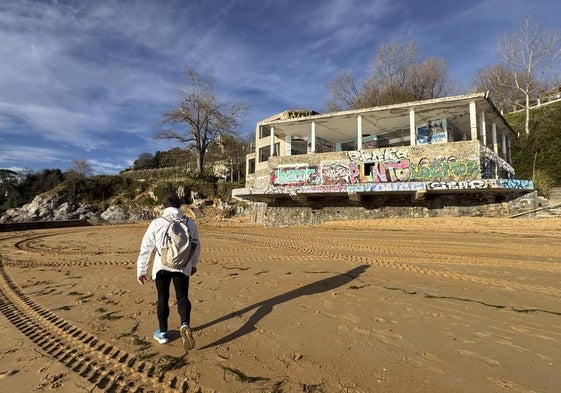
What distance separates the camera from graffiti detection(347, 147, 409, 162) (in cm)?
1747

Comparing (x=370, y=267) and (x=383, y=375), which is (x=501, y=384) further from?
(x=370, y=267)

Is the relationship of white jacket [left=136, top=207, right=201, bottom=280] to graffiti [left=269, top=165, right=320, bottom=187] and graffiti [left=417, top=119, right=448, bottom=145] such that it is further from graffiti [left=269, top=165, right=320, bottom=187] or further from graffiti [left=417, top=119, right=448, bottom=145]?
graffiti [left=417, top=119, right=448, bottom=145]

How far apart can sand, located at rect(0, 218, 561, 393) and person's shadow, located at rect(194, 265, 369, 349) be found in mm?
34

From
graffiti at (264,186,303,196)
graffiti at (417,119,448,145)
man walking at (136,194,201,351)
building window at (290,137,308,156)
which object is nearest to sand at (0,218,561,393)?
man walking at (136,194,201,351)

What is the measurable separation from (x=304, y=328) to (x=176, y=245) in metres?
1.86

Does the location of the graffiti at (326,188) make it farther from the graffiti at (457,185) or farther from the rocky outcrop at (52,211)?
the rocky outcrop at (52,211)

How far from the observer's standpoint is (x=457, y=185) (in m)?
15.4

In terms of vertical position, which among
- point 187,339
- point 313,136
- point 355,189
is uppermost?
point 313,136

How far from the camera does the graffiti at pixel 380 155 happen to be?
17.5 meters

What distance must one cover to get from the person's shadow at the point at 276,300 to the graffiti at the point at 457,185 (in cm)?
1039

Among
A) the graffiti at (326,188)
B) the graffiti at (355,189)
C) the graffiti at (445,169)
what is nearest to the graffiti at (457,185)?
the graffiti at (445,169)

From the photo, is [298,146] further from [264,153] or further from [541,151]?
[541,151]

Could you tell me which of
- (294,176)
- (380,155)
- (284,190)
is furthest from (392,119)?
(284,190)

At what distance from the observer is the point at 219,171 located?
49.2m
